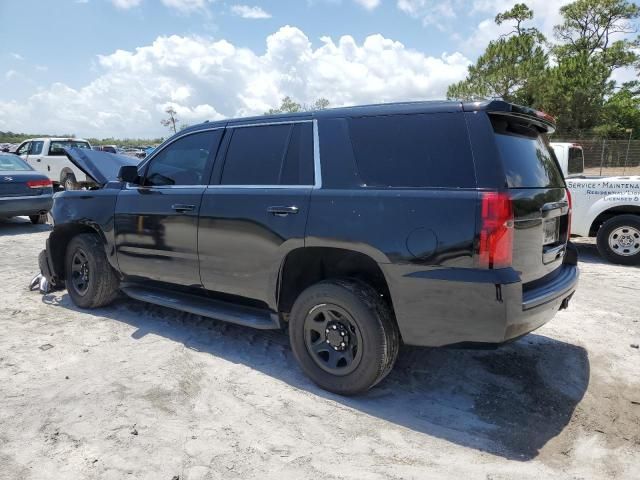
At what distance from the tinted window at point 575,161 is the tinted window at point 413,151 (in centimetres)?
622

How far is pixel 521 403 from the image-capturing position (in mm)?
3324

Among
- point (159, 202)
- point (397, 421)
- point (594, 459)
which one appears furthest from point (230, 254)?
point (594, 459)

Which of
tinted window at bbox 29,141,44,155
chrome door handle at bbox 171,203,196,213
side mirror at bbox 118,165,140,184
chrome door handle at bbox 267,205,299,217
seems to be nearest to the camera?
chrome door handle at bbox 267,205,299,217

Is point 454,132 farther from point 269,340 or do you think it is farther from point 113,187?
point 113,187

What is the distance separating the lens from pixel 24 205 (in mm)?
10039

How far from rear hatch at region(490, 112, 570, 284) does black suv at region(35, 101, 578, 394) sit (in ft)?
0.05

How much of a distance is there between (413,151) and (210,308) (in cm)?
207

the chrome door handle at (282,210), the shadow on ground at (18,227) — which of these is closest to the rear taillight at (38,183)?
the shadow on ground at (18,227)

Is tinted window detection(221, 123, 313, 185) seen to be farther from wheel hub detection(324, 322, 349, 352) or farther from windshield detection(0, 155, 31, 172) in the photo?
windshield detection(0, 155, 31, 172)

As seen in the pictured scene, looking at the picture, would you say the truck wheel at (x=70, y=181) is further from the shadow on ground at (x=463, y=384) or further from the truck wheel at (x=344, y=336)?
the truck wheel at (x=344, y=336)

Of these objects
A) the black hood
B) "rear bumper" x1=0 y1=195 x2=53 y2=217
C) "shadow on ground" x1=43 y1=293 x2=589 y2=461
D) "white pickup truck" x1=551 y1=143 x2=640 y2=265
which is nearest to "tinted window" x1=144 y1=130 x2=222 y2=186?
the black hood

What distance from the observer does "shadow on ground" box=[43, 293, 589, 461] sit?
302cm

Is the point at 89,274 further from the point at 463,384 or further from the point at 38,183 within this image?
the point at 38,183

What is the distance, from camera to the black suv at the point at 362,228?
2.80 m
